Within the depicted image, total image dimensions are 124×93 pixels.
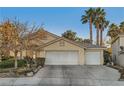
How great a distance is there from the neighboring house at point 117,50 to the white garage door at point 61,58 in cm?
456

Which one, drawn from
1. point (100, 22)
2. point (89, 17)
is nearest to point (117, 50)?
point (100, 22)

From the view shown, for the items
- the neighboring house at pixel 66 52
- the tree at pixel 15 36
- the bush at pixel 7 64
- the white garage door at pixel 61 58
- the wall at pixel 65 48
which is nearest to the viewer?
the tree at pixel 15 36

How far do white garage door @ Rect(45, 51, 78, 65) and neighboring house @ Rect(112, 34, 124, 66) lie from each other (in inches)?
180

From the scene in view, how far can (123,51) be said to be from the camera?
33.4 m

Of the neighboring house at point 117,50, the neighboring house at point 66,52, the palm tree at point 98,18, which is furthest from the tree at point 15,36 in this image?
the neighboring house at point 117,50

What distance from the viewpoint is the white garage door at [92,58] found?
114 ft

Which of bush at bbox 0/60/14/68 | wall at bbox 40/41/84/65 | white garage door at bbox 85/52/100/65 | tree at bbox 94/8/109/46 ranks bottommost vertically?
bush at bbox 0/60/14/68

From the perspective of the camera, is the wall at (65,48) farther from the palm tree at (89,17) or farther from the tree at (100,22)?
the tree at (100,22)

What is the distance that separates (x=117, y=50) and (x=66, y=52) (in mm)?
6414

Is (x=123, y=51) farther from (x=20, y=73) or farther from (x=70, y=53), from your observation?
(x=20, y=73)

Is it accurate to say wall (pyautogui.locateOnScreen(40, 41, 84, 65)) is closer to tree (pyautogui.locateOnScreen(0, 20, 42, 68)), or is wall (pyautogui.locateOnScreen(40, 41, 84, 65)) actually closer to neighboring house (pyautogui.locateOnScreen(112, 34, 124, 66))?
neighboring house (pyautogui.locateOnScreen(112, 34, 124, 66))

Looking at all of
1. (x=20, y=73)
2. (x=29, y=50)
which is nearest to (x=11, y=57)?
(x=29, y=50)

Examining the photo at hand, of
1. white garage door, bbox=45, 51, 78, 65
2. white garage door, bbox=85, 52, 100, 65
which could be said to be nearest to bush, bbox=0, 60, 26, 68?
white garage door, bbox=45, 51, 78, 65

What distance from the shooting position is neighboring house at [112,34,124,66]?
114 ft
